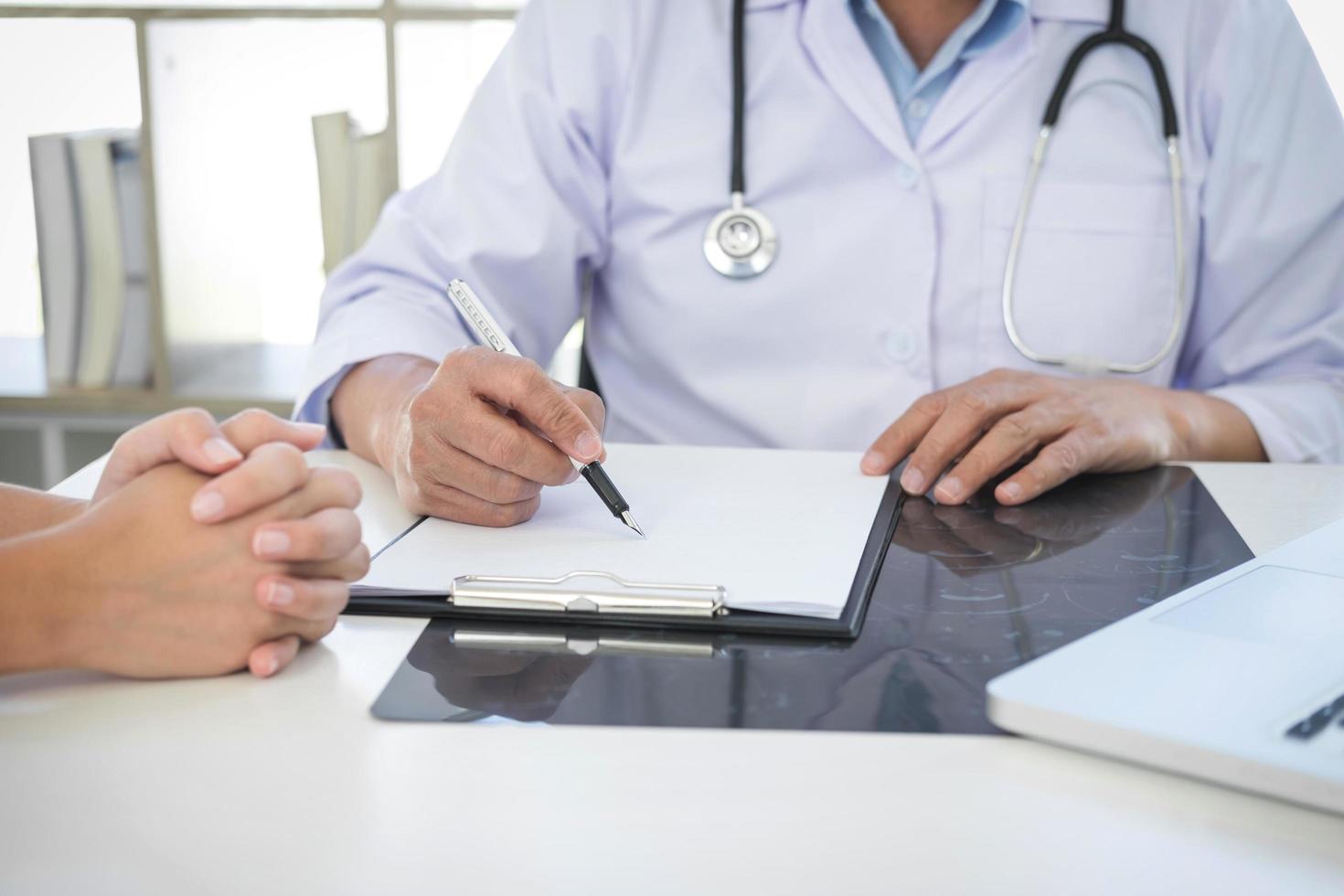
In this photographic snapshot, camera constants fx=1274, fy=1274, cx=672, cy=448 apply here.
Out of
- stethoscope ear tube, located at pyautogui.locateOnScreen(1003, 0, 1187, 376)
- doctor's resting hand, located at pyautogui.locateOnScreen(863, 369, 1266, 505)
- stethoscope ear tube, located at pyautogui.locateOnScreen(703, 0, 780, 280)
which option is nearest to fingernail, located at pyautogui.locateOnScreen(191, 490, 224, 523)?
doctor's resting hand, located at pyautogui.locateOnScreen(863, 369, 1266, 505)

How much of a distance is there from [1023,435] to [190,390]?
165 centimetres

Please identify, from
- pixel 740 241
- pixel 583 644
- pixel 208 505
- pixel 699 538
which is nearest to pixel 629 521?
pixel 699 538

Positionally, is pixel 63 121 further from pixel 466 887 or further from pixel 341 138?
pixel 466 887

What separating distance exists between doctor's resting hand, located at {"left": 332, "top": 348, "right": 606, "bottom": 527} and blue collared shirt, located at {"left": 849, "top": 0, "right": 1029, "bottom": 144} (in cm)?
58

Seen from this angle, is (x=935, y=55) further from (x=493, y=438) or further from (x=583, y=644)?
(x=583, y=644)

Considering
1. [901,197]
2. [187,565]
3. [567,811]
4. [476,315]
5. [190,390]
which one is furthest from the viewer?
[190,390]

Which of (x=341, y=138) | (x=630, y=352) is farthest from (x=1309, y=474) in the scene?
(x=341, y=138)

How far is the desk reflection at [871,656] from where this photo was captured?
1.72 feet

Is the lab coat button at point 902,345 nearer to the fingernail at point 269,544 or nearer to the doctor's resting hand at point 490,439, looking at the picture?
the doctor's resting hand at point 490,439

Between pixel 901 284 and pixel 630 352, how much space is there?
27 cm

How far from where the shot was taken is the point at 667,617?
61cm

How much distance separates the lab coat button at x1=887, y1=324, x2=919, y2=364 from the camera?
117cm

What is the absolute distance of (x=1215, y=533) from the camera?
78 cm

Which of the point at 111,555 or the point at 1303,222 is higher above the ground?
the point at 1303,222
